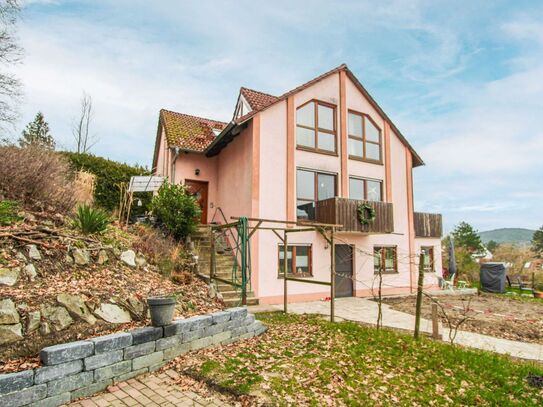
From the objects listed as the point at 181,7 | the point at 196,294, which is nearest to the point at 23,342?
the point at 196,294

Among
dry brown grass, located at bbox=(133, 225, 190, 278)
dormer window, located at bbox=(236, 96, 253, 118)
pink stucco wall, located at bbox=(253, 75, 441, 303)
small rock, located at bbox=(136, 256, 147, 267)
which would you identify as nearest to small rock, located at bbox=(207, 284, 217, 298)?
dry brown grass, located at bbox=(133, 225, 190, 278)

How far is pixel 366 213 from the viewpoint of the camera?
13.0 metres

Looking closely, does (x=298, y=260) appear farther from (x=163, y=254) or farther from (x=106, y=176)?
(x=106, y=176)

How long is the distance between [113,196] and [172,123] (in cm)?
549

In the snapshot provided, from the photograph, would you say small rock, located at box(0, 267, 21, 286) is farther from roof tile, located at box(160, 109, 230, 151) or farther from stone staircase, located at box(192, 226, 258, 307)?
roof tile, located at box(160, 109, 230, 151)

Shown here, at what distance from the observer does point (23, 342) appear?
420 centimetres

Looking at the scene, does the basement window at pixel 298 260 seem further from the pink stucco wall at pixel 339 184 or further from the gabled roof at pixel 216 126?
the gabled roof at pixel 216 126

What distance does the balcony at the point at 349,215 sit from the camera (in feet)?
40.4

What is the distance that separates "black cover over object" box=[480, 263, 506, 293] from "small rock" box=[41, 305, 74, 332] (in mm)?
20432

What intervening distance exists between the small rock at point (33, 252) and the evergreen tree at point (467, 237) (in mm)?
39811

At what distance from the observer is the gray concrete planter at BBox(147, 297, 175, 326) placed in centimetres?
503

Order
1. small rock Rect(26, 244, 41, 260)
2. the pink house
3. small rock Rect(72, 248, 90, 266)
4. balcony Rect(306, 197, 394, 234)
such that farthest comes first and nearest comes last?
balcony Rect(306, 197, 394, 234), the pink house, small rock Rect(72, 248, 90, 266), small rock Rect(26, 244, 41, 260)

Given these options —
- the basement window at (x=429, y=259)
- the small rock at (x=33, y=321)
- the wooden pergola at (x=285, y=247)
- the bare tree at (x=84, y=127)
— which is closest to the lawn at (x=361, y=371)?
the wooden pergola at (x=285, y=247)

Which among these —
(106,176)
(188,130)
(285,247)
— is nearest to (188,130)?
(188,130)
